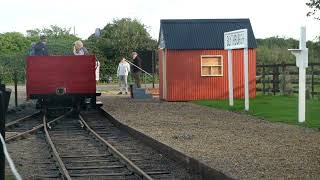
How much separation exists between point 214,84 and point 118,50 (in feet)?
82.8

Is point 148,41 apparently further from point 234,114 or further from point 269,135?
point 269,135

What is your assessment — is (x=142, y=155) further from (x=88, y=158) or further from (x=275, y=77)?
(x=275, y=77)

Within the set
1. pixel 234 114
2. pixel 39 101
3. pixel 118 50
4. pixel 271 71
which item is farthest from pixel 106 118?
pixel 118 50

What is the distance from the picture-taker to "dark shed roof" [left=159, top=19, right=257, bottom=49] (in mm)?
27641

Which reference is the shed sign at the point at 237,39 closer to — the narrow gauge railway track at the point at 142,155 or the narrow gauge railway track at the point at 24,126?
the narrow gauge railway track at the point at 142,155

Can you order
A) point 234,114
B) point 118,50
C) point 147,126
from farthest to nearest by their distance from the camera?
point 118,50 → point 234,114 → point 147,126

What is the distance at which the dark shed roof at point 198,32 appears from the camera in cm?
2764

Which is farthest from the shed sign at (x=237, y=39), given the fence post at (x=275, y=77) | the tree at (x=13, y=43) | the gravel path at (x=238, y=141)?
the tree at (x=13, y=43)

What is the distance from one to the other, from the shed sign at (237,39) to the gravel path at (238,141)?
2411 mm

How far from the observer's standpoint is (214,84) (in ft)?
91.3

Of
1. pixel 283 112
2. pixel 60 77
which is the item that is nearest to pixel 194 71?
pixel 60 77

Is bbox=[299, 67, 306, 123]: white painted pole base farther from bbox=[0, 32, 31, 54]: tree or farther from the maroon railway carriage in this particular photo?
bbox=[0, 32, 31, 54]: tree

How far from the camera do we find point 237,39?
71.6 feet

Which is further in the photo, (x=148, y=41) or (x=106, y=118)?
(x=148, y=41)
